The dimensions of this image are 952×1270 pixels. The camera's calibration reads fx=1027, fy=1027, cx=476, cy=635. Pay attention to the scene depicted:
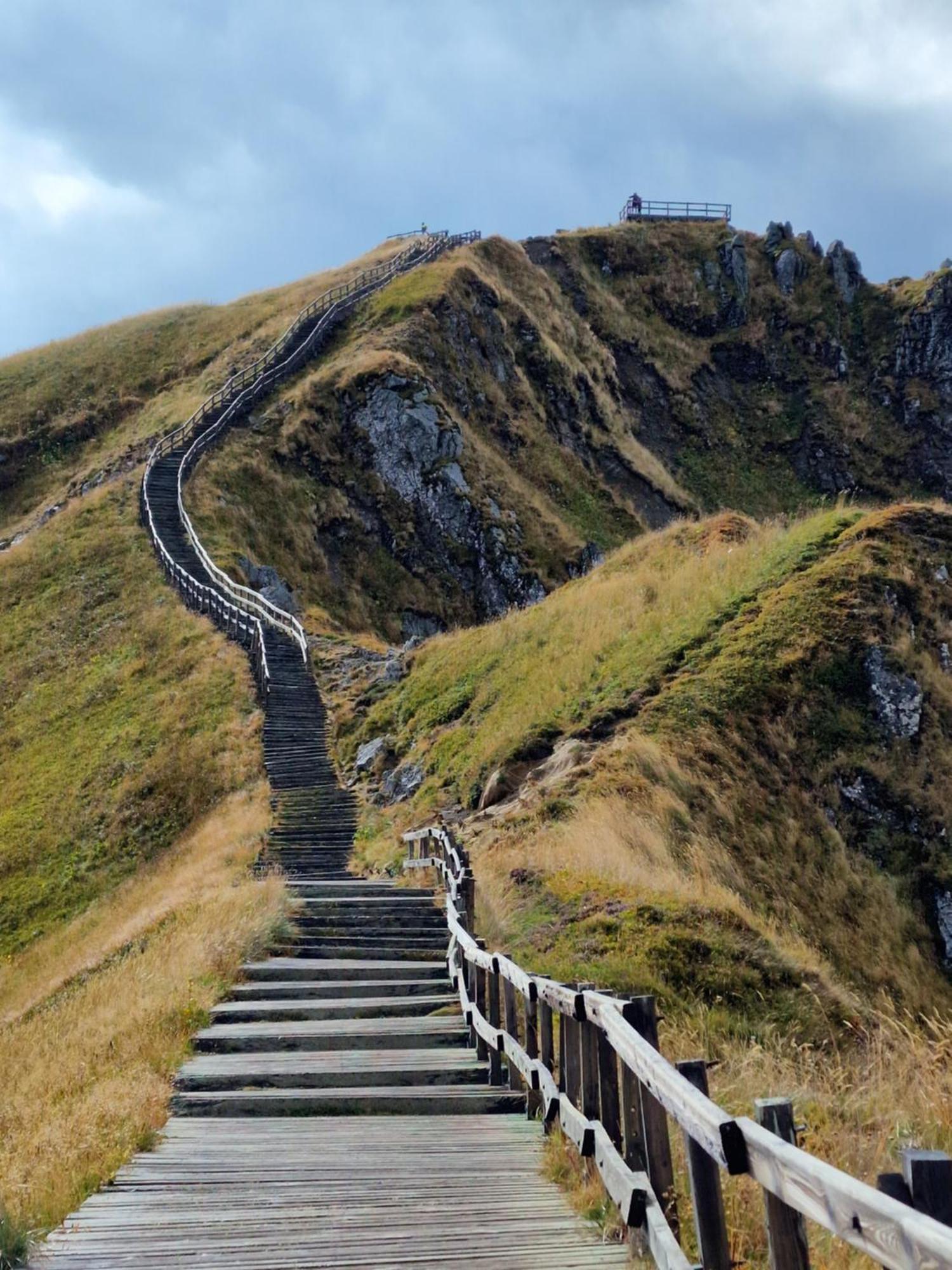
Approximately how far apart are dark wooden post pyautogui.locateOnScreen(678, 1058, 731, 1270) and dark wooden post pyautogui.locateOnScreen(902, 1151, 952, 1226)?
1.31 m

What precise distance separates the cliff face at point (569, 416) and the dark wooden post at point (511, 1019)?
32537mm

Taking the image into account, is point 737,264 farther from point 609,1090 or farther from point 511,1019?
point 609,1090

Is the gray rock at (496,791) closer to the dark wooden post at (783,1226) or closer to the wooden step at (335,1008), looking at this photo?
the wooden step at (335,1008)

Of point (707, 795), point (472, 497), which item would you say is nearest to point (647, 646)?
point (707, 795)

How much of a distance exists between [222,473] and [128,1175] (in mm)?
40646

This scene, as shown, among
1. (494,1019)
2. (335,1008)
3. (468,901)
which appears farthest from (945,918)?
(335,1008)

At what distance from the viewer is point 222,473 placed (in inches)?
1732

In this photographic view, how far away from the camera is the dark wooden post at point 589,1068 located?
5.62 meters

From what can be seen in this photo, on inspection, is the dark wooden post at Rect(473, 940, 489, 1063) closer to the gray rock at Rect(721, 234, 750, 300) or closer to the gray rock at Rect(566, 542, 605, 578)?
the gray rock at Rect(566, 542, 605, 578)

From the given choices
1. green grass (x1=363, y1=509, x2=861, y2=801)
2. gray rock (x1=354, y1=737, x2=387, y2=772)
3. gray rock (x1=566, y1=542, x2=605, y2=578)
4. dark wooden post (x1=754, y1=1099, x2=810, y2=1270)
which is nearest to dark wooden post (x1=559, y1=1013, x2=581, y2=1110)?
dark wooden post (x1=754, y1=1099, x2=810, y2=1270)

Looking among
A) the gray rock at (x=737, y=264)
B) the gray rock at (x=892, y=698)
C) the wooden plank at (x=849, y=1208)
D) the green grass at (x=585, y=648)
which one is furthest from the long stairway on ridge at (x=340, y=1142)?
the gray rock at (x=737, y=264)

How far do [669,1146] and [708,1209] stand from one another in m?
0.83

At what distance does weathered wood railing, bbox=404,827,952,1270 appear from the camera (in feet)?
8.27

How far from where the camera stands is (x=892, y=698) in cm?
1706
